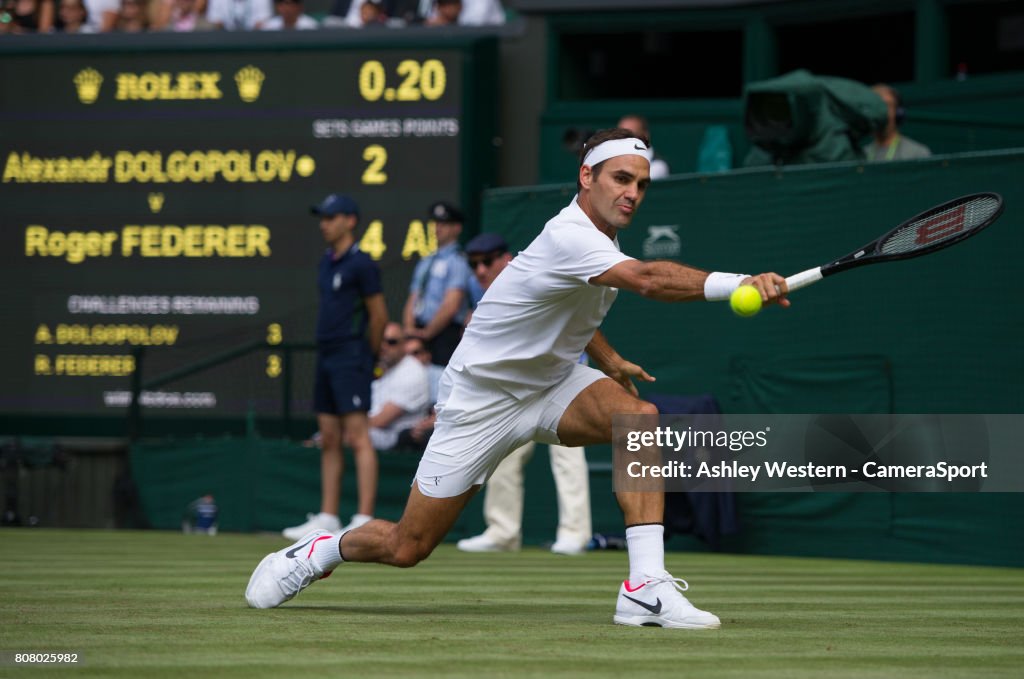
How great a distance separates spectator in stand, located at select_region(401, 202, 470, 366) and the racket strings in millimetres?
6593

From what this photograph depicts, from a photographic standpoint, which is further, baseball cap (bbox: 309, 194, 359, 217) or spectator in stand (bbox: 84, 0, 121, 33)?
spectator in stand (bbox: 84, 0, 121, 33)

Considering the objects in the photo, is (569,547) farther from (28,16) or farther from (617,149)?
(28,16)

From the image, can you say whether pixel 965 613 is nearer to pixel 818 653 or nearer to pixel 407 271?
pixel 818 653

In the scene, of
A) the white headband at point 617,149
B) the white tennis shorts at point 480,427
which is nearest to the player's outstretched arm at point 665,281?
the white headband at point 617,149

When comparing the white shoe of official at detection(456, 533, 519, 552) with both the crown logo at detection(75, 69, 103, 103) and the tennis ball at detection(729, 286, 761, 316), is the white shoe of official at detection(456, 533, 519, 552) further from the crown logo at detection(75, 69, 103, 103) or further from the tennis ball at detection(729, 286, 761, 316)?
the tennis ball at detection(729, 286, 761, 316)

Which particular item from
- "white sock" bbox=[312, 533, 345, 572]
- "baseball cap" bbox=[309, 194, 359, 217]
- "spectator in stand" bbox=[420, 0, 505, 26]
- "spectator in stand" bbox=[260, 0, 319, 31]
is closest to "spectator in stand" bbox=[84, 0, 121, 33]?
"spectator in stand" bbox=[260, 0, 319, 31]

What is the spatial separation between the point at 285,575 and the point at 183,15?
11.5 m

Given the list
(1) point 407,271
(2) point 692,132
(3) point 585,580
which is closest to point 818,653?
(3) point 585,580

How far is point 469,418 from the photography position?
6504 mm

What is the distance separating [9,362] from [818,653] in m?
11.2

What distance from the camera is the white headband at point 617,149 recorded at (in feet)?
20.8

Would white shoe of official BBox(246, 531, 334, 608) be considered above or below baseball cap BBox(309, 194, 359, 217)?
below

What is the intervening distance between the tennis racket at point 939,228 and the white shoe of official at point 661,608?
116 centimetres

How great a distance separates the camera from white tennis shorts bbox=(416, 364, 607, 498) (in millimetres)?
6414
